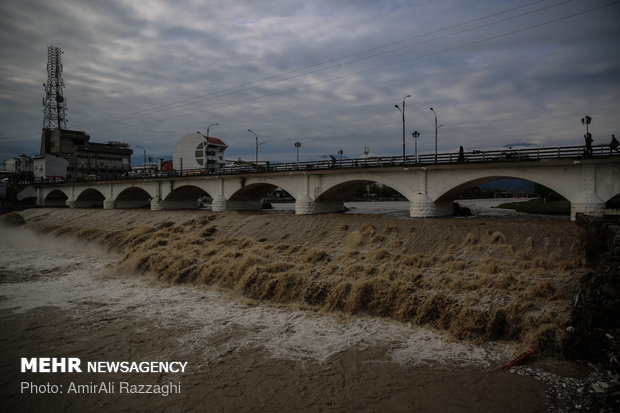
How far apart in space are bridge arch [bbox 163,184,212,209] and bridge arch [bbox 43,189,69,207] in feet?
135

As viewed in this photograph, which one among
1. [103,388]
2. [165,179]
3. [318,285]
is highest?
[165,179]

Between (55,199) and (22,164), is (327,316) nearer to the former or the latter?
(55,199)

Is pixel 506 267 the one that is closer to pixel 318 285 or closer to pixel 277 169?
pixel 318 285

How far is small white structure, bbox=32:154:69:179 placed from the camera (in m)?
95.2

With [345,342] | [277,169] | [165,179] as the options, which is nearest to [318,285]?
[345,342]

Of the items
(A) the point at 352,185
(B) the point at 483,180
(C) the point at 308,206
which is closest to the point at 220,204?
(C) the point at 308,206

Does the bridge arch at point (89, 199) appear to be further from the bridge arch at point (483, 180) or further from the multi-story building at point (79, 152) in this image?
the bridge arch at point (483, 180)

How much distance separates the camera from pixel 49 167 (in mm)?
95750

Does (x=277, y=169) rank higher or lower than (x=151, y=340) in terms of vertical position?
higher

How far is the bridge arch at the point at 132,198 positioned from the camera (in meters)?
66.5

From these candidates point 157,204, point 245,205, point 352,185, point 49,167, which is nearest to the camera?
point 352,185

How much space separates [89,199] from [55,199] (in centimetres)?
1589

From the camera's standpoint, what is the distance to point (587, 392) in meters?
9.77

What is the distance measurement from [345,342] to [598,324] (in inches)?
326
